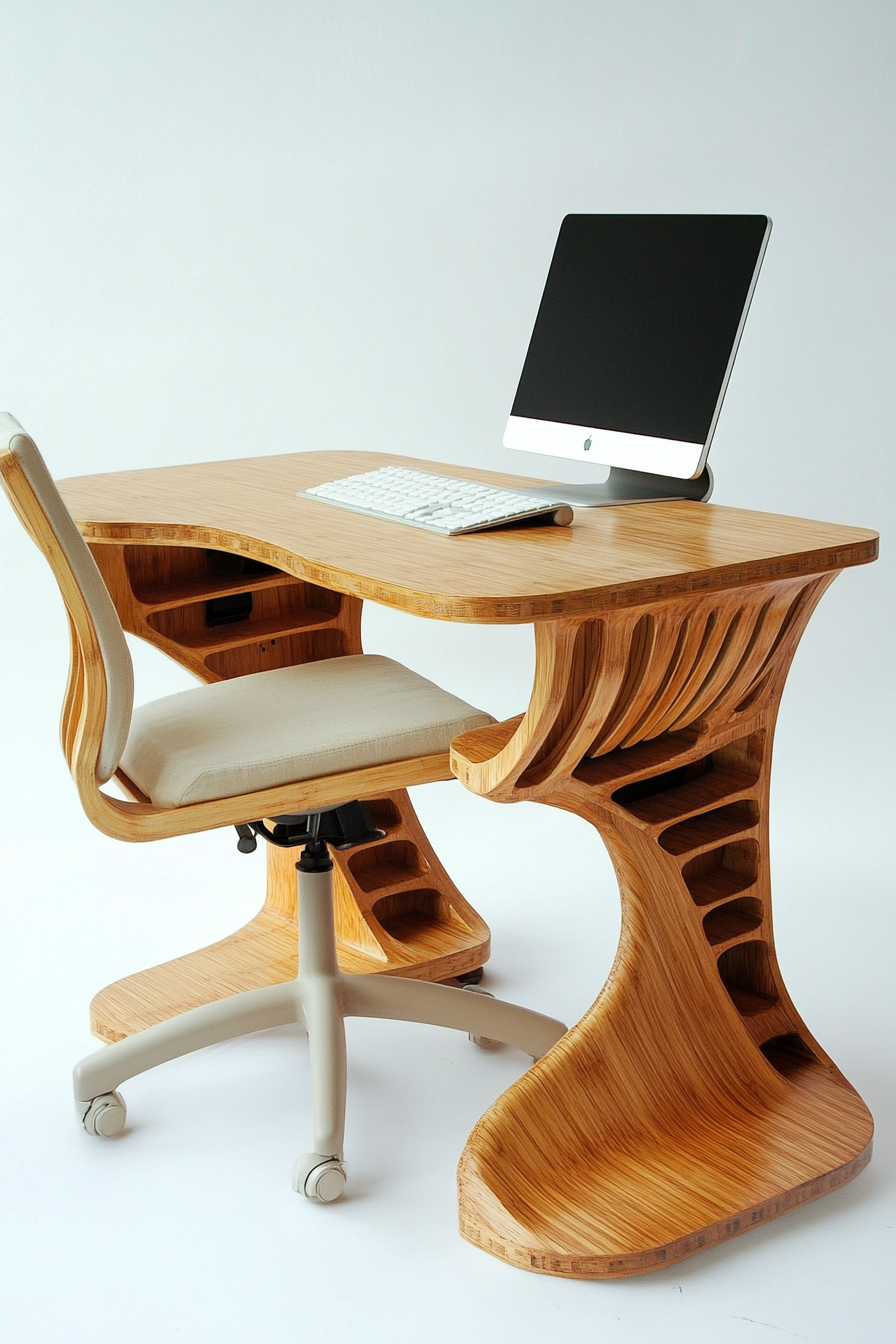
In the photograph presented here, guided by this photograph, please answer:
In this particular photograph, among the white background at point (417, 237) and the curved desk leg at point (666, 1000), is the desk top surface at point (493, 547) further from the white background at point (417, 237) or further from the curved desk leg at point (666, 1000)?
the white background at point (417, 237)

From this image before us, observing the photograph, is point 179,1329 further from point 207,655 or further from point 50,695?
point 50,695

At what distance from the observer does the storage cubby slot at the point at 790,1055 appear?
7.18ft

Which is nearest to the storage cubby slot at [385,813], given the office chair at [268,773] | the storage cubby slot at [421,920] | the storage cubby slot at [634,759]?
the storage cubby slot at [421,920]

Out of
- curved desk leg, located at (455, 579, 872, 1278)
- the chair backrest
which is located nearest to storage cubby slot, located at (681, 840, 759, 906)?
curved desk leg, located at (455, 579, 872, 1278)

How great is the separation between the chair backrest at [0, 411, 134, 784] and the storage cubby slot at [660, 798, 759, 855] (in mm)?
758

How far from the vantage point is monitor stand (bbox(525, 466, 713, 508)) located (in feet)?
7.30

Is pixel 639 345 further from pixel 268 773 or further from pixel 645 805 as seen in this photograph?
pixel 268 773

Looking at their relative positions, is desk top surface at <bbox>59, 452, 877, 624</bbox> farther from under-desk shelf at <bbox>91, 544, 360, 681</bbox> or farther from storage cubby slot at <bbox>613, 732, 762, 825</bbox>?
storage cubby slot at <bbox>613, 732, 762, 825</bbox>

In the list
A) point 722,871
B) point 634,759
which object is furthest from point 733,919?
point 634,759

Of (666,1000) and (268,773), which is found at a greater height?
(268,773)

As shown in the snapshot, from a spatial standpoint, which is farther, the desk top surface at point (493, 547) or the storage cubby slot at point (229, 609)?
the storage cubby slot at point (229, 609)

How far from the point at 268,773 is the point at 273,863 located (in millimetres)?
885

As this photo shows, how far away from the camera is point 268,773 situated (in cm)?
198

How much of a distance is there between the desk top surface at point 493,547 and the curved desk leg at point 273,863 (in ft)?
0.69
